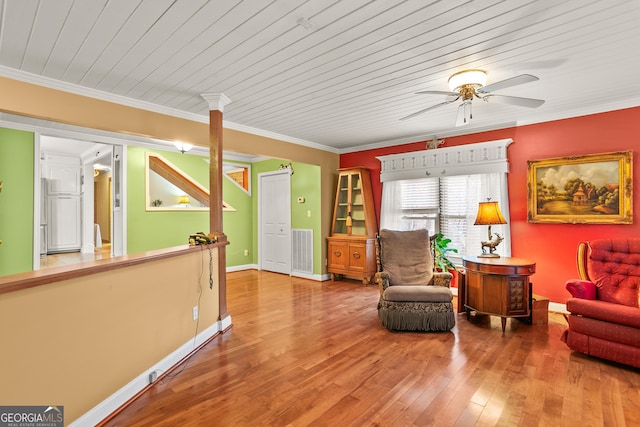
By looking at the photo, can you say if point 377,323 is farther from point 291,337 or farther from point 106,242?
point 106,242

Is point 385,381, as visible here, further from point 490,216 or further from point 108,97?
point 108,97

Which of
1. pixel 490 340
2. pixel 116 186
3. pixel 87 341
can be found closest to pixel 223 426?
pixel 87 341

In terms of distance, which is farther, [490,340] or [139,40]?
[490,340]

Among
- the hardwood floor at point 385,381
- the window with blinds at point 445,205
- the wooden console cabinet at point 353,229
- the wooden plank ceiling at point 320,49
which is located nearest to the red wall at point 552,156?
the wooden plank ceiling at point 320,49

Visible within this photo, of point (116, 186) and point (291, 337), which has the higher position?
point (116, 186)

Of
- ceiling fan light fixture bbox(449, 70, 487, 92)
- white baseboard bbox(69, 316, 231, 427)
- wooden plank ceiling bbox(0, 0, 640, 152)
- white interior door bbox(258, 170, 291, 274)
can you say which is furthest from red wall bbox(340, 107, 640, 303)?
white baseboard bbox(69, 316, 231, 427)

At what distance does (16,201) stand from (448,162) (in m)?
6.02

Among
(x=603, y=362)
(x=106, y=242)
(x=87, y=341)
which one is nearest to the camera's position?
(x=87, y=341)

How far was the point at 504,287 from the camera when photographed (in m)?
3.35

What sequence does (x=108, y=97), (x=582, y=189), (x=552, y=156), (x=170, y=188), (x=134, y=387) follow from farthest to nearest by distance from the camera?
1. (x=170, y=188)
2. (x=552, y=156)
3. (x=582, y=189)
4. (x=108, y=97)
5. (x=134, y=387)

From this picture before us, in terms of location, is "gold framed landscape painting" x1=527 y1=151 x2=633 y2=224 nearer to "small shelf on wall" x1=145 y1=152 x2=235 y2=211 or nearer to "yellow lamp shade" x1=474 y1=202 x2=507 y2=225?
"yellow lamp shade" x1=474 y1=202 x2=507 y2=225

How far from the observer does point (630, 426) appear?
1820mm

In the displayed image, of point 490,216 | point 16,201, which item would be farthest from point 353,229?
point 16,201

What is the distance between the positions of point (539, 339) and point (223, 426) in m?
3.07
